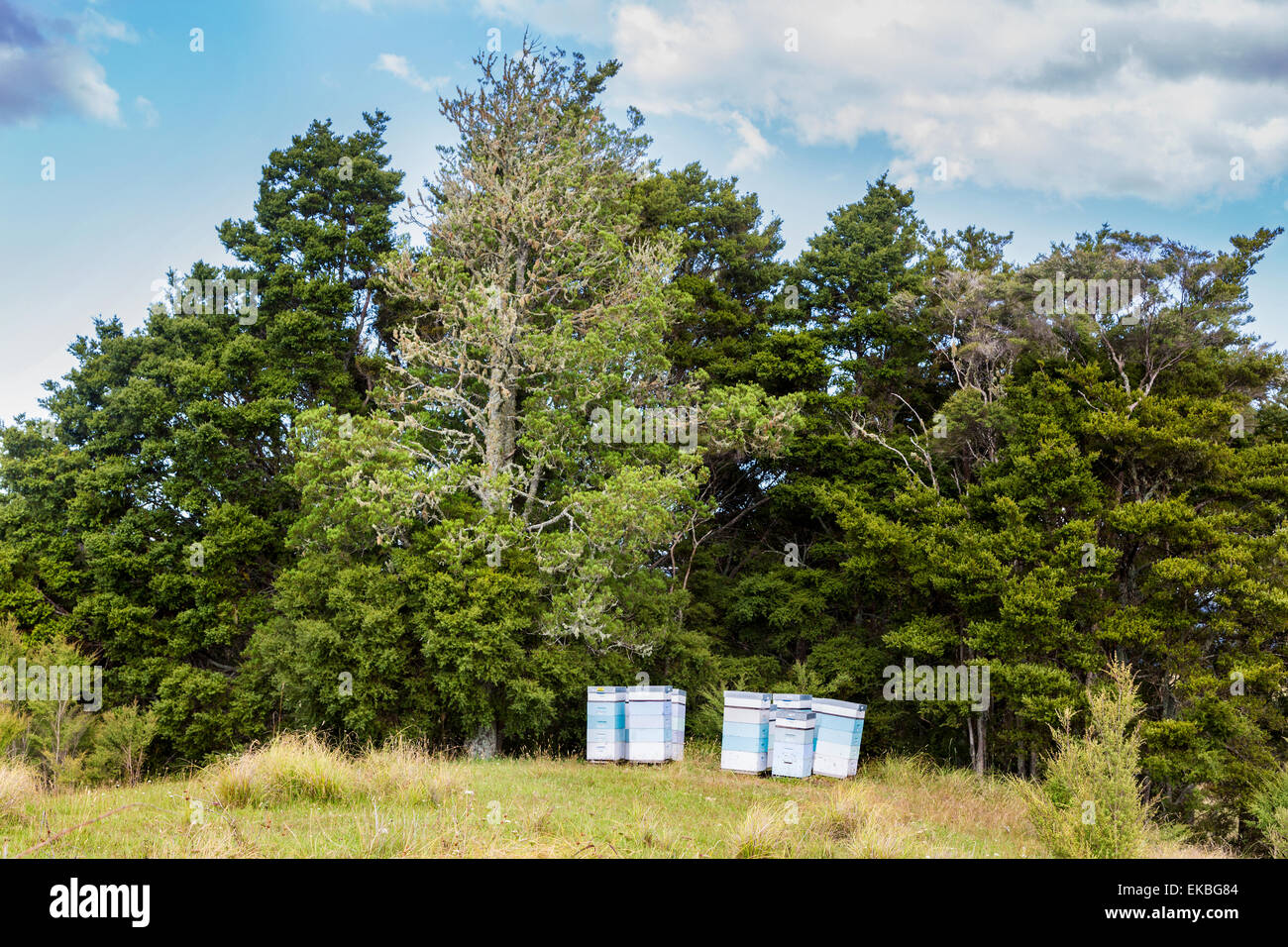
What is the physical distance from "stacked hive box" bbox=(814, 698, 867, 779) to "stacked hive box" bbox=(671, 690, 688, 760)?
2864 mm

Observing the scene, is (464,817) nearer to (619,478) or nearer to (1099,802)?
(1099,802)

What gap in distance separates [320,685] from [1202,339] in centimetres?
2242

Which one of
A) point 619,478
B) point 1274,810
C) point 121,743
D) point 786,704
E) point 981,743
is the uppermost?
point 619,478

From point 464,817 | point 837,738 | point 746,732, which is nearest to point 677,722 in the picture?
point 746,732

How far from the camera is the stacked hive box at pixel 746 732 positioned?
15.6 metres

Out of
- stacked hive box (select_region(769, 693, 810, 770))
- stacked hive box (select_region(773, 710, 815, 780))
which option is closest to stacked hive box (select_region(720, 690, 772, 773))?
stacked hive box (select_region(769, 693, 810, 770))

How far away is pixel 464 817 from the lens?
26.8ft

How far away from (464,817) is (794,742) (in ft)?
27.9

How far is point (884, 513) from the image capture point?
2520cm

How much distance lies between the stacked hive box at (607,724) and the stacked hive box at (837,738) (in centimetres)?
389

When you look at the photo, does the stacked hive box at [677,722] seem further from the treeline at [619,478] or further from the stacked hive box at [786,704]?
the treeline at [619,478]

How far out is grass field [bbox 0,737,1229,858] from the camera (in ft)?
24.1

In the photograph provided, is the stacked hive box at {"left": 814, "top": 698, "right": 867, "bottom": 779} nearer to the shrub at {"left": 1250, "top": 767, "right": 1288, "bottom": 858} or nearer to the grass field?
the grass field
